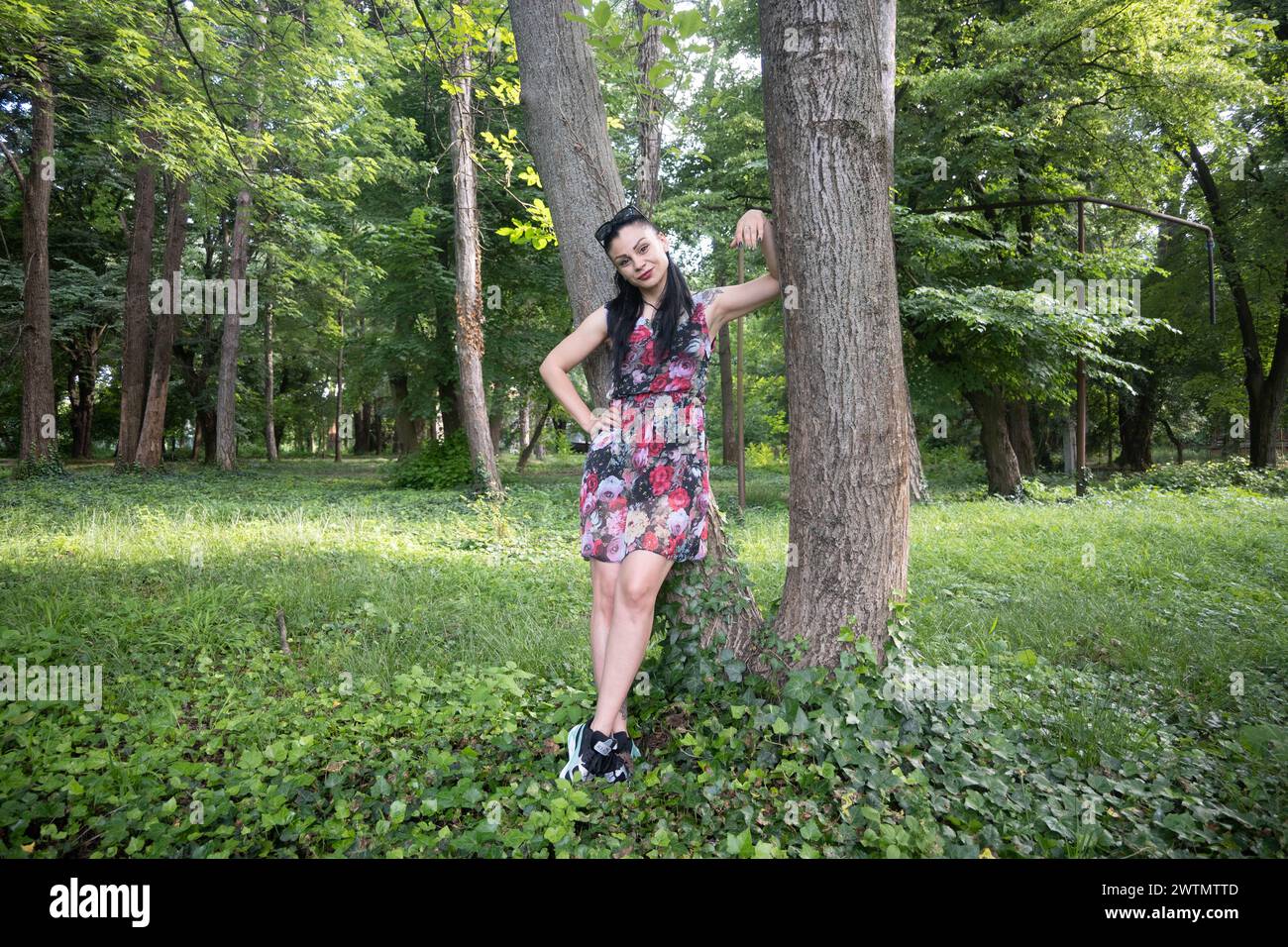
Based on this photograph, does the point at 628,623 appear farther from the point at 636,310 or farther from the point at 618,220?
the point at 618,220

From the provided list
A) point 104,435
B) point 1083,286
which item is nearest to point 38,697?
point 1083,286

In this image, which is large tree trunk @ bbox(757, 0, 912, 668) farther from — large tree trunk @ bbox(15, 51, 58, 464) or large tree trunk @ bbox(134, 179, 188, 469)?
large tree trunk @ bbox(134, 179, 188, 469)

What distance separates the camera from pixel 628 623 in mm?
2861

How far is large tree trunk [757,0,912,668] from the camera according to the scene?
278cm

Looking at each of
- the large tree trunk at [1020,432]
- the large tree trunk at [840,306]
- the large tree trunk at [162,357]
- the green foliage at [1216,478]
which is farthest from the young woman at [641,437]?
the large tree trunk at [162,357]

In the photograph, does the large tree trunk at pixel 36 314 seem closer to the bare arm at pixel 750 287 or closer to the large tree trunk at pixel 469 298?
the large tree trunk at pixel 469 298

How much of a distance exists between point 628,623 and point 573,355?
1196 millimetres

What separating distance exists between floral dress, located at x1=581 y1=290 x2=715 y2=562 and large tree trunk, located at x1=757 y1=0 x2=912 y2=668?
429 mm

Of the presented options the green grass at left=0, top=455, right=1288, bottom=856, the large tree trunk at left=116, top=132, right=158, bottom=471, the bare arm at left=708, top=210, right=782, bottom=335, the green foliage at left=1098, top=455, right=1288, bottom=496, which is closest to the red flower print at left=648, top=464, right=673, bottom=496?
the bare arm at left=708, top=210, right=782, bottom=335

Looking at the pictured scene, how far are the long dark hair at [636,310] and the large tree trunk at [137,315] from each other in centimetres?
1604

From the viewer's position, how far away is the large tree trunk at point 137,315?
14906 millimetres

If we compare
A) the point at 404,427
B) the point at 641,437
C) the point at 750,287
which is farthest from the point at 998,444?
the point at 404,427

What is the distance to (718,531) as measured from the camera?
337 centimetres

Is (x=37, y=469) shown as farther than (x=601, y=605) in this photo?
Yes
